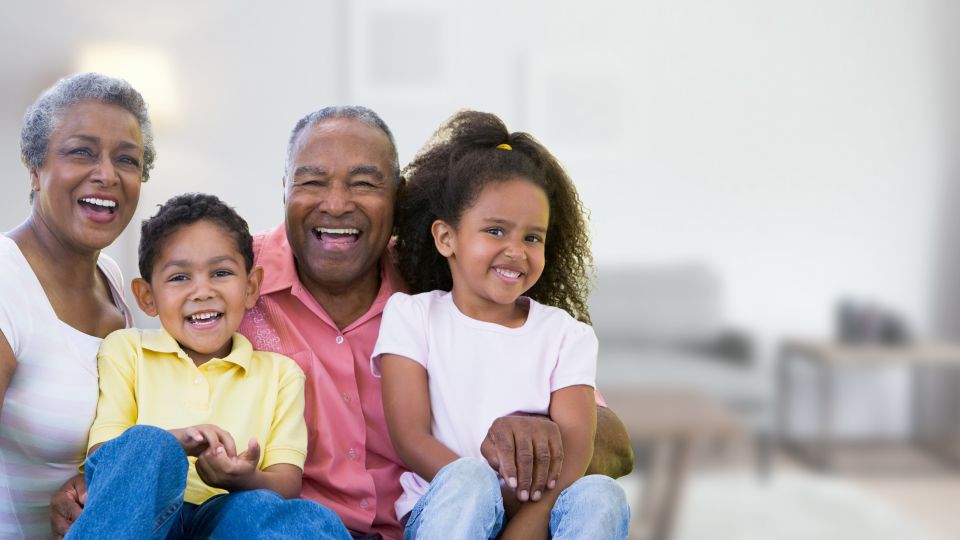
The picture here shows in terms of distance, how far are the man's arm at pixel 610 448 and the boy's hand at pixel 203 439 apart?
0.64 m

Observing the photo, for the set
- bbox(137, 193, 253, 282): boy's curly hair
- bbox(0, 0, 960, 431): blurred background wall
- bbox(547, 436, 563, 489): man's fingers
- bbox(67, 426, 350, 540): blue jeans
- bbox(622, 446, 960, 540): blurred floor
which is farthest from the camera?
bbox(0, 0, 960, 431): blurred background wall

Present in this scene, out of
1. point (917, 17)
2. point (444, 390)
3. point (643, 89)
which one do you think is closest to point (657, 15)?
point (643, 89)

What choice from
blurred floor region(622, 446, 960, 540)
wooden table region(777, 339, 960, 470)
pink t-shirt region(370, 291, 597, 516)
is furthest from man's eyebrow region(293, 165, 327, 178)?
wooden table region(777, 339, 960, 470)

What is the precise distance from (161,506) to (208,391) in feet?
0.78

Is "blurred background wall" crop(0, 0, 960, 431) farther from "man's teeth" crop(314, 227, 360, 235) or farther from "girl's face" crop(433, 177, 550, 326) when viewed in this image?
"girl's face" crop(433, 177, 550, 326)

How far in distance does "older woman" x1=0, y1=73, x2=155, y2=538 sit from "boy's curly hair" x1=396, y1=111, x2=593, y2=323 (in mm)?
492

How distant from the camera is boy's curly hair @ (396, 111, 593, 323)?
1761 mm

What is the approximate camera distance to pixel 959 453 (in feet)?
17.6

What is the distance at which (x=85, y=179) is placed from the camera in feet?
5.25

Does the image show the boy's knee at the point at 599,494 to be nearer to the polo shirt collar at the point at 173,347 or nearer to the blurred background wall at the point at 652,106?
the polo shirt collar at the point at 173,347

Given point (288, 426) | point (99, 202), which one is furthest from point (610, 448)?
point (99, 202)

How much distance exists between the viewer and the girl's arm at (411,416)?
1604 millimetres

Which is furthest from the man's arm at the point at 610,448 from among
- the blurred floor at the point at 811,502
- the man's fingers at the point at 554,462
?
the blurred floor at the point at 811,502

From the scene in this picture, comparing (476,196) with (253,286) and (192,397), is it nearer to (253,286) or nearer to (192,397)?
(253,286)
